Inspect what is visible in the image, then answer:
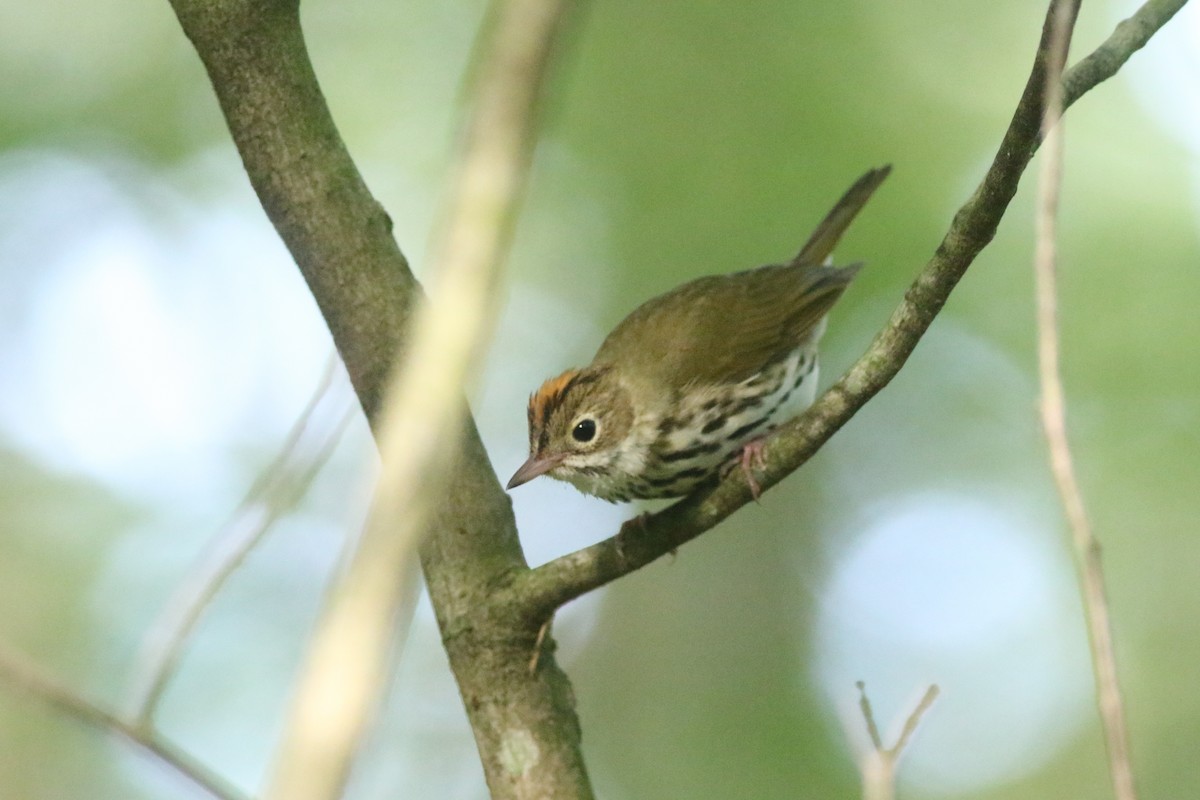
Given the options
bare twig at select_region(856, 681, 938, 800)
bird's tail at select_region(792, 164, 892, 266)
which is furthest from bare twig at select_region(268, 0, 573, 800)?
bird's tail at select_region(792, 164, 892, 266)

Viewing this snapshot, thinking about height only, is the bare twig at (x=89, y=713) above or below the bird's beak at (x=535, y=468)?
below

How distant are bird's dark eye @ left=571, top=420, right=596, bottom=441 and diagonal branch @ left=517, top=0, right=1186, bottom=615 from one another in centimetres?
111

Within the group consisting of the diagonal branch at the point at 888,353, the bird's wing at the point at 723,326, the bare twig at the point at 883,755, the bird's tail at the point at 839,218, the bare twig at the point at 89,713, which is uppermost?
the bird's tail at the point at 839,218

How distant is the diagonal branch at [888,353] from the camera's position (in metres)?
2.47

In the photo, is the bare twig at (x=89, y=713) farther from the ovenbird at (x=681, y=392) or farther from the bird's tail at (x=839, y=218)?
the bird's tail at (x=839, y=218)

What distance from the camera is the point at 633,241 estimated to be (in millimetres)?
9352

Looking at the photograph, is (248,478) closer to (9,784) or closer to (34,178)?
(9,784)

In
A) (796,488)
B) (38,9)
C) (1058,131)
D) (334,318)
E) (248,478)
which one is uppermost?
(38,9)

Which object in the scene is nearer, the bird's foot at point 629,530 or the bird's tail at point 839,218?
the bird's foot at point 629,530

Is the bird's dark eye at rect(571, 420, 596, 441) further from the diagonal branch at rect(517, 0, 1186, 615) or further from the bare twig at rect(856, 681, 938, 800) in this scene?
the bare twig at rect(856, 681, 938, 800)

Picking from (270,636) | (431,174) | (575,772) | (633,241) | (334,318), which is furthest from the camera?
(270,636)

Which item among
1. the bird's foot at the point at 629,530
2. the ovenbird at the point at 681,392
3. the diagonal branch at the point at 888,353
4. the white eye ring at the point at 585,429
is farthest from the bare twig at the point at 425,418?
the white eye ring at the point at 585,429

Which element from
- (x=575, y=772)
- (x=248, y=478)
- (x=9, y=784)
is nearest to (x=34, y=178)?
(x=248, y=478)

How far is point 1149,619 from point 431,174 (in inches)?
266
